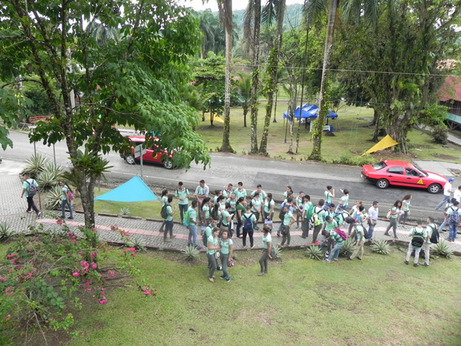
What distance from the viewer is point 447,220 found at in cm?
1289

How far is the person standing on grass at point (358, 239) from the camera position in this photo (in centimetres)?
1052

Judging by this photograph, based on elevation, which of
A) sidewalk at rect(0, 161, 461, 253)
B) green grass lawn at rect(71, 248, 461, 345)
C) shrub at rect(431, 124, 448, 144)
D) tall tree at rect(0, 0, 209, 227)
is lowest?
green grass lawn at rect(71, 248, 461, 345)

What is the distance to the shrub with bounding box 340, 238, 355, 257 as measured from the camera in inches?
434

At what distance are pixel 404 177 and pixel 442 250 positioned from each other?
7.09 m

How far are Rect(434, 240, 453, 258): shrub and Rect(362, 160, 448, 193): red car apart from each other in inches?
267

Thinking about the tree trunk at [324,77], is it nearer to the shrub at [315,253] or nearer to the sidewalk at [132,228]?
the sidewalk at [132,228]

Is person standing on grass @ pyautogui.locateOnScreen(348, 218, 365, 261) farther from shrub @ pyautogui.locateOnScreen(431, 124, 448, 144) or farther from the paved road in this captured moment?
shrub @ pyautogui.locateOnScreen(431, 124, 448, 144)

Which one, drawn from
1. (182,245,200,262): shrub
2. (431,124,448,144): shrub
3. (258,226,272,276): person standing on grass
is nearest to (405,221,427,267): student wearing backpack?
(258,226,272,276): person standing on grass

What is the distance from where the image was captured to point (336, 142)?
31.5 m

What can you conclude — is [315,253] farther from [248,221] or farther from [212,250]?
[212,250]

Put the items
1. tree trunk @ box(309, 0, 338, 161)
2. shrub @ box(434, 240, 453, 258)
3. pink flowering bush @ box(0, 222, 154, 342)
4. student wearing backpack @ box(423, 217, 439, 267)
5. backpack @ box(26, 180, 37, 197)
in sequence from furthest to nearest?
tree trunk @ box(309, 0, 338, 161) < backpack @ box(26, 180, 37, 197) < shrub @ box(434, 240, 453, 258) < student wearing backpack @ box(423, 217, 439, 267) < pink flowering bush @ box(0, 222, 154, 342)

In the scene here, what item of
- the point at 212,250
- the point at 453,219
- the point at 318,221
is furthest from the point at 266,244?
the point at 453,219

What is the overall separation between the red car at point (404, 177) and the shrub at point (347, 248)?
8161mm

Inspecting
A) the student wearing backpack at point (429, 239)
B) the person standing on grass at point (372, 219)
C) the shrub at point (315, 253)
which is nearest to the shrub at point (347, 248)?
the shrub at point (315, 253)
